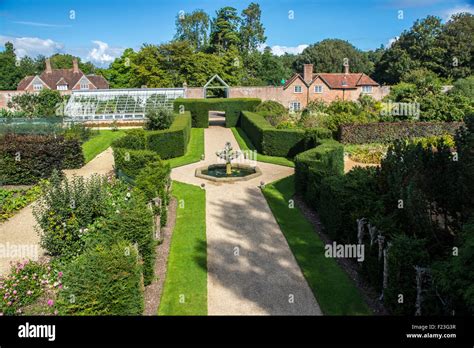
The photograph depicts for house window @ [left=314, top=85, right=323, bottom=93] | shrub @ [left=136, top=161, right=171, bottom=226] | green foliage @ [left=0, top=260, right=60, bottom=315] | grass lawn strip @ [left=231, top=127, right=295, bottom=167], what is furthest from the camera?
house window @ [left=314, top=85, right=323, bottom=93]

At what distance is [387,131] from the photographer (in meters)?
27.3

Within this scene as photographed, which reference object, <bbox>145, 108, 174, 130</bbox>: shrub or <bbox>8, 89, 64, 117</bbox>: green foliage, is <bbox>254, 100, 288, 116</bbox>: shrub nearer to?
<bbox>145, 108, 174, 130</bbox>: shrub

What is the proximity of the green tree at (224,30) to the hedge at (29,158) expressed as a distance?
40614mm

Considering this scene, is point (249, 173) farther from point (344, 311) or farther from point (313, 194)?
point (344, 311)

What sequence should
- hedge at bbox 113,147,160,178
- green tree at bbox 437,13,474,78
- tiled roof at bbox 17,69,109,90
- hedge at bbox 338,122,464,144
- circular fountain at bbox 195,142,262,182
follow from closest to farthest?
hedge at bbox 113,147,160,178 < circular fountain at bbox 195,142,262,182 < hedge at bbox 338,122,464,144 < green tree at bbox 437,13,474,78 < tiled roof at bbox 17,69,109,90

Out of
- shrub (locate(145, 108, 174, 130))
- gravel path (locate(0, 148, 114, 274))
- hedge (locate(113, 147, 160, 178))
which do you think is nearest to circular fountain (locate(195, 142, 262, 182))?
hedge (locate(113, 147, 160, 178))

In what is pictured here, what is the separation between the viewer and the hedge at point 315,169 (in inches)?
542

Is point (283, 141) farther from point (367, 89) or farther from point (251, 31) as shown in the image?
point (251, 31)

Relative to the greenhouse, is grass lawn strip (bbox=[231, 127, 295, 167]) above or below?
below

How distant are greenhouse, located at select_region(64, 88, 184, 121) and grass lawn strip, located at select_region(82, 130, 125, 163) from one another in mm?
5546

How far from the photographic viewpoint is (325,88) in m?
44.2

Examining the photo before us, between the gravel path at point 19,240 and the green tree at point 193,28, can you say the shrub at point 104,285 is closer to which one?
the gravel path at point 19,240

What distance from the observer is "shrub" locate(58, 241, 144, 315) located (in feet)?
21.3

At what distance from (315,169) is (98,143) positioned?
61.0 feet
